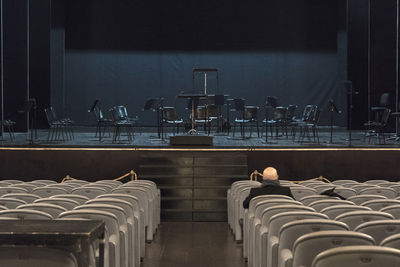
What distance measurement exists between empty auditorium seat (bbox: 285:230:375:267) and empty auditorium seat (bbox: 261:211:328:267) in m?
0.64

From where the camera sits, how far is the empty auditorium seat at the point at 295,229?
3.54m

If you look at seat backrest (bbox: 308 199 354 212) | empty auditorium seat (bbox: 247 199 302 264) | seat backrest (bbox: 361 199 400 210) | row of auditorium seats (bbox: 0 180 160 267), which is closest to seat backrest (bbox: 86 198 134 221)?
row of auditorium seats (bbox: 0 180 160 267)

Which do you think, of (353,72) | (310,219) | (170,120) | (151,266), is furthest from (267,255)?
(353,72)

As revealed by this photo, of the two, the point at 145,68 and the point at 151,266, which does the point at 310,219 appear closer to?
the point at 151,266

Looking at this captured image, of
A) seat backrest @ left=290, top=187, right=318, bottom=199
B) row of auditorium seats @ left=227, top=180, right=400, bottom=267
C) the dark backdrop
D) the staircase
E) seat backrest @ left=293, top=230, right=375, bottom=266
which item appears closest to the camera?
row of auditorium seats @ left=227, top=180, right=400, bottom=267

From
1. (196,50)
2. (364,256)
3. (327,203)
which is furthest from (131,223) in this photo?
(196,50)

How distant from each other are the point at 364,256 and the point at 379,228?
40.4 inches

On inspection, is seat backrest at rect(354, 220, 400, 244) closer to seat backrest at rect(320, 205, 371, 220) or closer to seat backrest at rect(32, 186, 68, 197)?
seat backrest at rect(320, 205, 371, 220)

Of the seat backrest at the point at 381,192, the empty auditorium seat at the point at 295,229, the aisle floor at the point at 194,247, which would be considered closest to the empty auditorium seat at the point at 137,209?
the aisle floor at the point at 194,247

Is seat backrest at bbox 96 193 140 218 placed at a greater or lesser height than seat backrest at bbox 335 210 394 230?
lesser

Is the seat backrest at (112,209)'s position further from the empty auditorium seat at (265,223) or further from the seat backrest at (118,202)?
the empty auditorium seat at (265,223)

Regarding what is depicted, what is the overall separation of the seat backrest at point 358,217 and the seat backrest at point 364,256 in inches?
52.6

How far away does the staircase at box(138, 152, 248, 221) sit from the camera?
9.14 metres

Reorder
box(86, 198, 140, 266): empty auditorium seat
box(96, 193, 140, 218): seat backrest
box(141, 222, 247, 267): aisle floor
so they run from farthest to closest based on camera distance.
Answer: box(141, 222, 247, 267): aisle floor → box(96, 193, 140, 218): seat backrest → box(86, 198, 140, 266): empty auditorium seat
